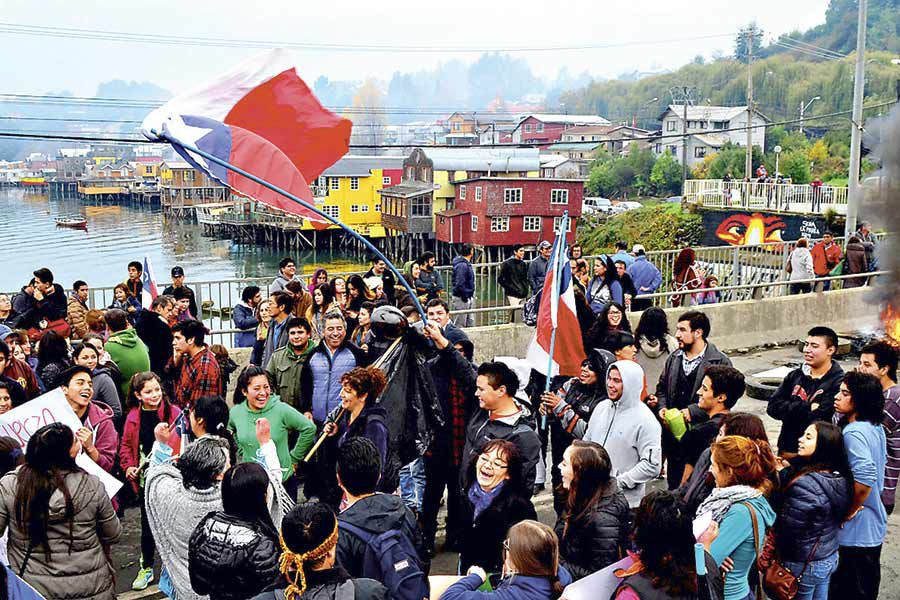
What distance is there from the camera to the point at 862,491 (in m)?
5.04

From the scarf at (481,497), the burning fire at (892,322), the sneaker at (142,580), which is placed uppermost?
the scarf at (481,497)

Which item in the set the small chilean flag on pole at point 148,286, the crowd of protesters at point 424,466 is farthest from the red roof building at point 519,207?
the crowd of protesters at point 424,466

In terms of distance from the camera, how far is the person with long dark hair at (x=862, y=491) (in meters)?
5.05

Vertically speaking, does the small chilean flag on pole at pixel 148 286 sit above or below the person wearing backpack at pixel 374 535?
above

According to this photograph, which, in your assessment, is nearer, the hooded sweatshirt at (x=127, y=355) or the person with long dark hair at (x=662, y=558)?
the person with long dark hair at (x=662, y=558)

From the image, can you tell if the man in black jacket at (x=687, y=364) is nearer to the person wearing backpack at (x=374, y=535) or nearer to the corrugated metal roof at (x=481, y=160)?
the person wearing backpack at (x=374, y=535)

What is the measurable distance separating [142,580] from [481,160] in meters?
67.1

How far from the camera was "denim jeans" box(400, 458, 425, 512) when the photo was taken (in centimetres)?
648

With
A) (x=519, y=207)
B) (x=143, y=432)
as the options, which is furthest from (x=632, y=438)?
(x=519, y=207)

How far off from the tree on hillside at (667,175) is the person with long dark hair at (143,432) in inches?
3340

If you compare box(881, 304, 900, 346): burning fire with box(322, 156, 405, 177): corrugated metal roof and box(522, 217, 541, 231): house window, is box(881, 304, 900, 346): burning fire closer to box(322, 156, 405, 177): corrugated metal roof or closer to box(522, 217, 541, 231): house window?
box(522, 217, 541, 231): house window

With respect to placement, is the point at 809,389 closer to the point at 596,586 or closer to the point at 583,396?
the point at 583,396

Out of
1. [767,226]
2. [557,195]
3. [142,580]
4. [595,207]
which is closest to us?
[142,580]

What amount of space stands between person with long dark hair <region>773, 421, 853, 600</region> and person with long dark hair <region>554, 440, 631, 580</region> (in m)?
1.01
